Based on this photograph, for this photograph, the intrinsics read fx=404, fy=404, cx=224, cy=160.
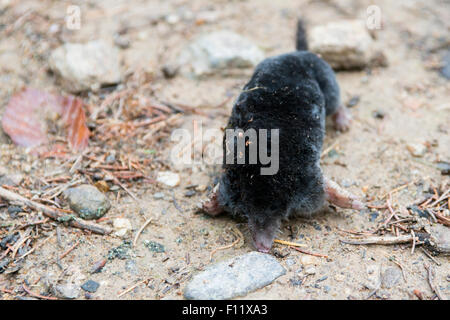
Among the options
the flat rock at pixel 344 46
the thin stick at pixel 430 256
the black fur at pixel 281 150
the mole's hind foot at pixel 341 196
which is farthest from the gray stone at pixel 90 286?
the flat rock at pixel 344 46

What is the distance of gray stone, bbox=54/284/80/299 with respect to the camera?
2619mm

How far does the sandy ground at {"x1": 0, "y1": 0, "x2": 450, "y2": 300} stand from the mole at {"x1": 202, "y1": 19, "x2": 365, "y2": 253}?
22 cm

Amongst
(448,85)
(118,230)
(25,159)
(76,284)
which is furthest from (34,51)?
(448,85)

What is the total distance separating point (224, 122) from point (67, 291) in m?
2.30

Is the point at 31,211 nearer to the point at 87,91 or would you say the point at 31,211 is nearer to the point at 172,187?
the point at 172,187

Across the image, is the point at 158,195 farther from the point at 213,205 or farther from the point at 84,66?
the point at 84,66

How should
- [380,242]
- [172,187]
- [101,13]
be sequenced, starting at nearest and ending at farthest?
1. [380,242]
2. [172,187]
3. [101,13]

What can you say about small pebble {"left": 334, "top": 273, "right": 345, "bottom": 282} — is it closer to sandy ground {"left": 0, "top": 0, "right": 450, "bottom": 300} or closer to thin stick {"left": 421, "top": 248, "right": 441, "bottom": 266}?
sandy ground {"left": 0, "top": 0, "right": 450, "bottom": 300}

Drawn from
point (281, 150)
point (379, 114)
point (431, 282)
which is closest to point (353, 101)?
point (379, 114)

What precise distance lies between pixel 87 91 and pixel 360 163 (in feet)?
9.77

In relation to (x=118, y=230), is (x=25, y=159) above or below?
above

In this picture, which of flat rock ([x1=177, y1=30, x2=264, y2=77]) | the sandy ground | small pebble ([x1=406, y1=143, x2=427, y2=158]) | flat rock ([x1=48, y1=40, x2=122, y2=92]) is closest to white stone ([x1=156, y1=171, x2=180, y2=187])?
the sandy ground
